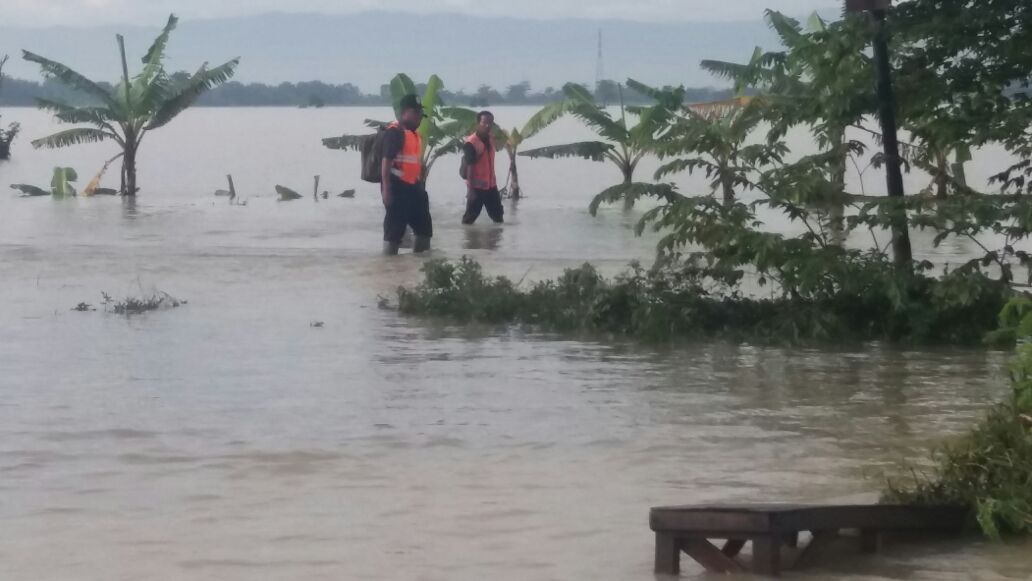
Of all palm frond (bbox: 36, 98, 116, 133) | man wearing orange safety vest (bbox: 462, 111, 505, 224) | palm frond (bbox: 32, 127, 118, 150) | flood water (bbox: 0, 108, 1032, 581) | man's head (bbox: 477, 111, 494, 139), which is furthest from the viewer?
palm frond (bbox: 36, 98, 116, 133)

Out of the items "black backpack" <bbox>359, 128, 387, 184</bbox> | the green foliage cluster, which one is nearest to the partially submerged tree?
"black backpack" <bbox>359, 128, 387, 184</bbox>

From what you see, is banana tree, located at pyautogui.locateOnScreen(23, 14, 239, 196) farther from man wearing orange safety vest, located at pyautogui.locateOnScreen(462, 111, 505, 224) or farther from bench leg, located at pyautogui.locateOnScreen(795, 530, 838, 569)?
bench leg, located at pyautogui.locateOnScreen(795, 530, 838, 569)

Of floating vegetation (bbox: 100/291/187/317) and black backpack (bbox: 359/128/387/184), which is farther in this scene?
black backpack (bbox: 359/128/387/184)

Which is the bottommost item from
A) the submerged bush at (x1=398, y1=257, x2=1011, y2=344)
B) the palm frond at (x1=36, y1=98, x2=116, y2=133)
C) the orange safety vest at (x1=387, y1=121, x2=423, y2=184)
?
the submerged bush at (x1=398, y1=257, x2=1011, y2=344)

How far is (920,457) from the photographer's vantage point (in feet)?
27.2

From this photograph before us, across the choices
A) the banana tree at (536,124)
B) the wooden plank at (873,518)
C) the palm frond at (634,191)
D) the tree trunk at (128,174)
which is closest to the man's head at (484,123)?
the banana tree at (536,124)

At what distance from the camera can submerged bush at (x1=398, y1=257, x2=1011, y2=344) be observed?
39.4 feet

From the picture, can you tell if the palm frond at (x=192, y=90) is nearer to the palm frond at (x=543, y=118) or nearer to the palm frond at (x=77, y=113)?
the palm frond at (x=77, y=113)

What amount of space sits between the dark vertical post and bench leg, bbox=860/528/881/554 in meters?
5.84

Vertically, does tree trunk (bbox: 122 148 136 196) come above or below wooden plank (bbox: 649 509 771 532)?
above

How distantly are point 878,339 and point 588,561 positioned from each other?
6.60 metres

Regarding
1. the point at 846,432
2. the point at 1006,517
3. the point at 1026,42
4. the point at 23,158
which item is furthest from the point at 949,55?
the point at 23,158

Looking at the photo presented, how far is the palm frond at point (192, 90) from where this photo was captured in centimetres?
3244

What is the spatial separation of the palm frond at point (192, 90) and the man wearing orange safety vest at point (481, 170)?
8766 millimetres
